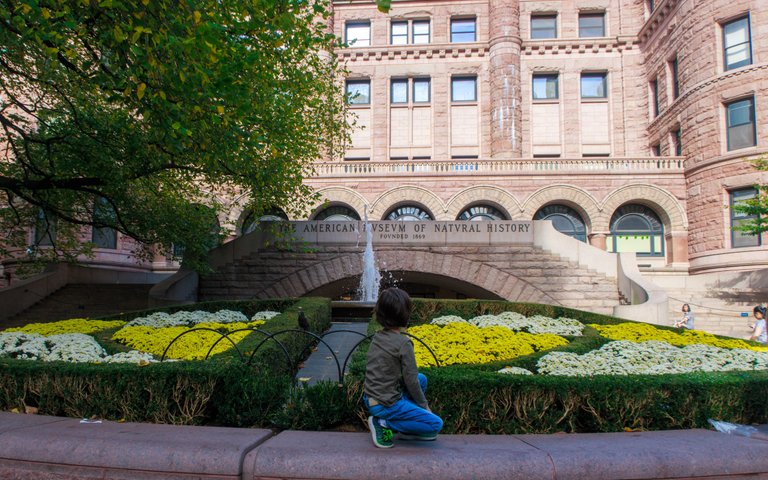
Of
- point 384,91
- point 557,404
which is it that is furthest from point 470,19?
point 557,404

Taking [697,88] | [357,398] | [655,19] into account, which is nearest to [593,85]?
[655,19]

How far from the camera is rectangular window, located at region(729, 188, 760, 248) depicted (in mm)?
22250

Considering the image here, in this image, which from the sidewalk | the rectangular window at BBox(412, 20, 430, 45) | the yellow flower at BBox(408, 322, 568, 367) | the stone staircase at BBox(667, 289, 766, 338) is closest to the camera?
the sidewalk

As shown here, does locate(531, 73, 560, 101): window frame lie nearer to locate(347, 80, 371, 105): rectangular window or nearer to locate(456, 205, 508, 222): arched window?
locate(456, 205, 508, 222): arched window

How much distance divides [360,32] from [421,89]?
21.3 feet

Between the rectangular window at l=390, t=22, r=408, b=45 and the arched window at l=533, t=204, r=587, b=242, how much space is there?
52.4 feet

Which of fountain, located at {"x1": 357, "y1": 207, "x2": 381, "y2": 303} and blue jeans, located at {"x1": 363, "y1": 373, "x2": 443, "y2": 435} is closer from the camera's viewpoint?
blue jeans, located at {"x1": 363, "y1": 373, "x2": 443, "y2": 435}

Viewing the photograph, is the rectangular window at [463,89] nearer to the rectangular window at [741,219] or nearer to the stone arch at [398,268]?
the rectangular window at [741,219]

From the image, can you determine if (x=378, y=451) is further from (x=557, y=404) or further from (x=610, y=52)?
(x=610, y=52)

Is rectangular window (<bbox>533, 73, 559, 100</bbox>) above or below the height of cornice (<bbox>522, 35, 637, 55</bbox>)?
below

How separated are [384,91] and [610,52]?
49.4 ft

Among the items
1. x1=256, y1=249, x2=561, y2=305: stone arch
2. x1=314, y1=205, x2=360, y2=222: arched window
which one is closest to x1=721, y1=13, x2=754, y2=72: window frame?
x1=256, y1=249, x2=561, y2=305: stone arch

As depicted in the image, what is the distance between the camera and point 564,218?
27.7m

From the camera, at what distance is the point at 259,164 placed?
12.7 meters
